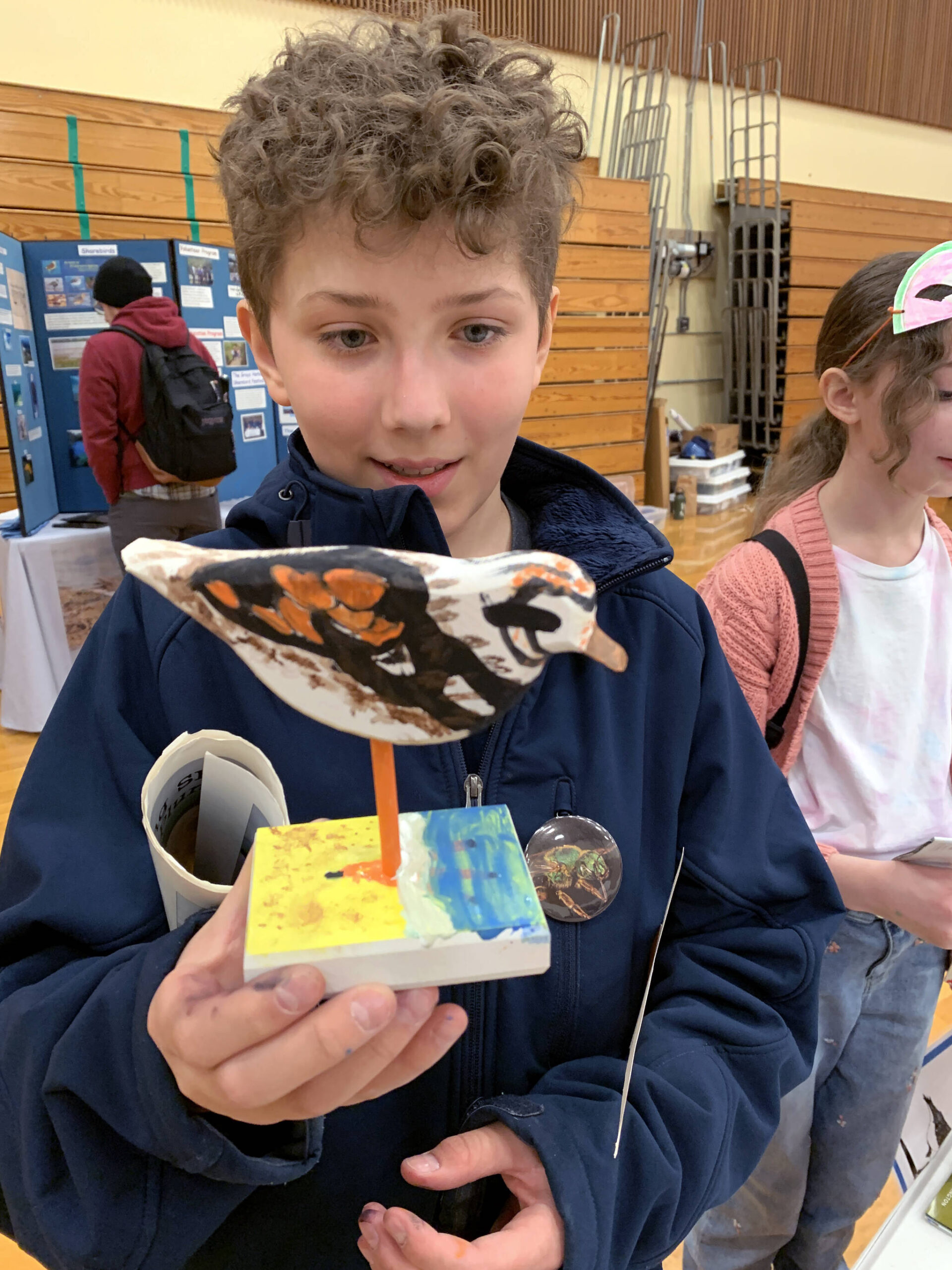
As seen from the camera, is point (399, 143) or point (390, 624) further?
point (399, 143)

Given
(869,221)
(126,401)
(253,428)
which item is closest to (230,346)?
(253,428)

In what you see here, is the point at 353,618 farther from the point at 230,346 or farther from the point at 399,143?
the point at 230,346

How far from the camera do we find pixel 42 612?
3.14m

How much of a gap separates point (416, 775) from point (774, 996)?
35 centimetres

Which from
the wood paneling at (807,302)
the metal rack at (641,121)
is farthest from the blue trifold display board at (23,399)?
the wood paneling at (807,302)

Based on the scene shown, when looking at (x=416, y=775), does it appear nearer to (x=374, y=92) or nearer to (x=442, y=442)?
(x=442, y=442)

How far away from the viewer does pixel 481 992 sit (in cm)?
67

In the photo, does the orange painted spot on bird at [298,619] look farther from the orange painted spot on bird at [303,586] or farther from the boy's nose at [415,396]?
the boy's nose at [415,396]

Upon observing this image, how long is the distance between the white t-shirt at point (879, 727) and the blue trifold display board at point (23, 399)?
283 centimetres

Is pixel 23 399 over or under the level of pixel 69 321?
under

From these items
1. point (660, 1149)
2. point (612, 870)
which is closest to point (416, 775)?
point (612, 870)

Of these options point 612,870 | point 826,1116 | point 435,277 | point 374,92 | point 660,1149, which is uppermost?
point 374,92

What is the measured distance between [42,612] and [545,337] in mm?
2865

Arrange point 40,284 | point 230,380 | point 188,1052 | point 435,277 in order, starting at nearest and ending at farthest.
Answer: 1. point 188,1052
2. point 435,277
3. point 40,284
4. point 230,380
